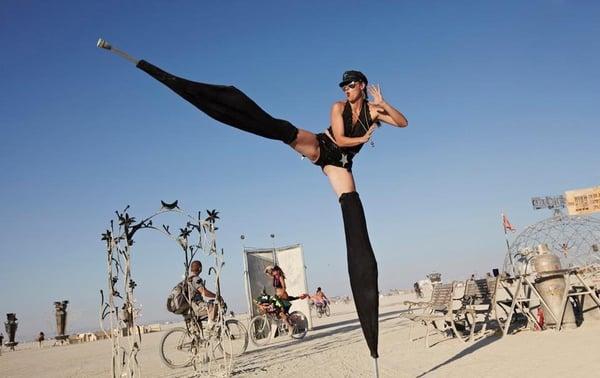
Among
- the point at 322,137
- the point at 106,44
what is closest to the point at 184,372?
the point at 322,137

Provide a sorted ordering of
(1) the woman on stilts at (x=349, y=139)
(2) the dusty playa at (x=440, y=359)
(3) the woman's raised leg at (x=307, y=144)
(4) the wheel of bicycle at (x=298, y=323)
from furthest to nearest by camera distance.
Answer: (4) the wheel of bicycle at (x=298, y=323) < (2) the dusty playa at (x=440, y=359) < (3) the woman's raised leg at (x=307, y=144) < (1) the woman on stilts at (x=349, y=139)

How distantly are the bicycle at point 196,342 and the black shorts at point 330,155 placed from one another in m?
4.27

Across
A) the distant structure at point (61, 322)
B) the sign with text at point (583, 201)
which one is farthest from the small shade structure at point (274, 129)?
the sign with text at point (583, 201)

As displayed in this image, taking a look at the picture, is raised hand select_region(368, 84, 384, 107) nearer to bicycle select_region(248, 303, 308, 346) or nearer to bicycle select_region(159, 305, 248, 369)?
bicycle select_region(159, 305, 248, 369)

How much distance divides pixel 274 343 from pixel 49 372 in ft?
19.8

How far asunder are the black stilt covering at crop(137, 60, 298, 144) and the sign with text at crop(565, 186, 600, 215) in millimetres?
29671

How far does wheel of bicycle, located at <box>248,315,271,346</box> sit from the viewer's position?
12802 millimetres

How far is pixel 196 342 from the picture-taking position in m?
7.66

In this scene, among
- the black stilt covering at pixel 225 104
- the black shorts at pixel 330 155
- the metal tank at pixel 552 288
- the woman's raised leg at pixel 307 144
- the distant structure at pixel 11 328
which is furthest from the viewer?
the distant structure at pixel 11 328

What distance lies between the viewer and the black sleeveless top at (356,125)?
338 cm

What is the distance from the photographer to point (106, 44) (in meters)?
2.34

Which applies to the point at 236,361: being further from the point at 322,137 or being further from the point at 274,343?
the point at 322,137

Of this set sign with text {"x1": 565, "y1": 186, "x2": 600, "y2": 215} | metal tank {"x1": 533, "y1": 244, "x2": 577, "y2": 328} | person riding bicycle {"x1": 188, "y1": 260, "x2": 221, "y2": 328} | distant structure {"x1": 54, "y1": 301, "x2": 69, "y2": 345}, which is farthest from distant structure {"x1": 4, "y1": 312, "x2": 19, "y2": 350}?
sign with text {"x1": 565, "y1": 186, "x2": 600, "y2": 215}

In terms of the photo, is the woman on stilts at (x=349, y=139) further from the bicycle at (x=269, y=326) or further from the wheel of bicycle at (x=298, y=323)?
the wheel of bicycle at (x=298, y=323)
